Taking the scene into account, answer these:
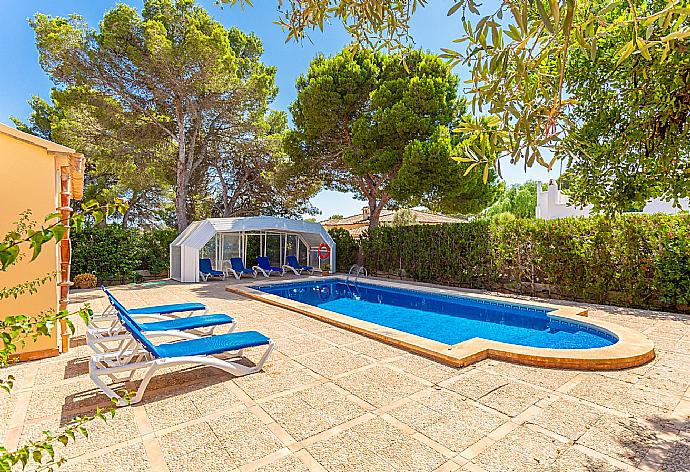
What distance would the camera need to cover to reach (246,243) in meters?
17.3

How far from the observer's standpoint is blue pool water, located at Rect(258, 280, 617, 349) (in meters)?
7.14

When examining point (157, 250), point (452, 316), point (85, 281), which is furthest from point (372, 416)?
point (157, 250)

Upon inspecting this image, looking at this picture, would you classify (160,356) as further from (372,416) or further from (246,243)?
(246,243)

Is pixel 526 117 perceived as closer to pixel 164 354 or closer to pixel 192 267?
pixel 164 354

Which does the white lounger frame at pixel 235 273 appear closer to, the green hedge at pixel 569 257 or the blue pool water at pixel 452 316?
the blue pool water at pixel 452 316

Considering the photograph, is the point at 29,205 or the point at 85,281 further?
the point at 85,281

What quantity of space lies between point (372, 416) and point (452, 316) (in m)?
6.31

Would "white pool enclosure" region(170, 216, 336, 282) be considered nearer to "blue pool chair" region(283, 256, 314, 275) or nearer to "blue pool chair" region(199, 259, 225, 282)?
"blue pool chair" region(199, 259, 225, 282)

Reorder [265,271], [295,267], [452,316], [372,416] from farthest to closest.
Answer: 1. [295,267]
2. [265,271]
3. [452,316]
4. [372,416]

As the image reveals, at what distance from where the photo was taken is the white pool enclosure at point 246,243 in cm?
1440

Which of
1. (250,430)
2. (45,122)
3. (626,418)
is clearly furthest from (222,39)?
(626,418)

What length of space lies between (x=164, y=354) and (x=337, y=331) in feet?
10.7

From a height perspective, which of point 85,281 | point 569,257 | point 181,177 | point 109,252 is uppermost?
point 181,177

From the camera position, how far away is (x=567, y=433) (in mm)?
3232
